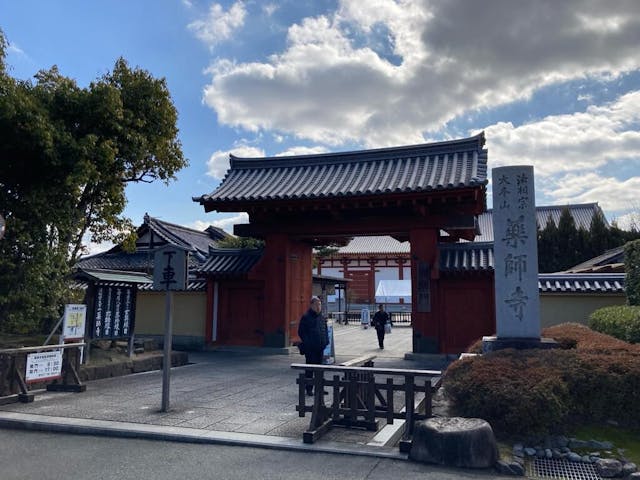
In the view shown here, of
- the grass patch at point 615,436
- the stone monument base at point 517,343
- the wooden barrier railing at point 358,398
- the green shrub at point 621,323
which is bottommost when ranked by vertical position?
the grass patch at point 615,436

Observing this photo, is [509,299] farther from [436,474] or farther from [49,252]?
[49,252]

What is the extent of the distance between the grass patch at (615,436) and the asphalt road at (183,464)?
1.66 meters

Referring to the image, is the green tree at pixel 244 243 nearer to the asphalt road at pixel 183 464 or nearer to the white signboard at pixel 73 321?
the white signboard at pixel 73 321

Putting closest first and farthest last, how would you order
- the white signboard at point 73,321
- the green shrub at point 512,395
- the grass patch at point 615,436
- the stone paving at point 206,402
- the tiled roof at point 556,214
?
the grass patch at point 615,436 < the green shrub at point 512,395 < the stone paving at point 206,402 < the white signboard at point 73,321 < the tiled roof at point 556,214

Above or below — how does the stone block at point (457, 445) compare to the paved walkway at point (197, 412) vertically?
above

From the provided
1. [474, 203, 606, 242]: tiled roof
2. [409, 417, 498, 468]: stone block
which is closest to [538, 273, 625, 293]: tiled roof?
[409, 417, 498, 468]: stone block

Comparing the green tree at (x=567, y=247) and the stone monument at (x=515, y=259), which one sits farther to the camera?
the green tree at (x=567, y=247)

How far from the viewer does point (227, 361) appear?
14.0m

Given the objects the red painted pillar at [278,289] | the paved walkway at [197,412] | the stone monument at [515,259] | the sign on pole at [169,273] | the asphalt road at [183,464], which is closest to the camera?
the asphalt road at [183,464]

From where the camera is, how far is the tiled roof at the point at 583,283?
531 inches

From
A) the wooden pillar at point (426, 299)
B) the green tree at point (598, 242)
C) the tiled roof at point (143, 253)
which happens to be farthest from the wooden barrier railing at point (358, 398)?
the green tree at point (598, 242)

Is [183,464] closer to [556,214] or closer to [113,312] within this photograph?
[113,312]

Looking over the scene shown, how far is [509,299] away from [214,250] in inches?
438

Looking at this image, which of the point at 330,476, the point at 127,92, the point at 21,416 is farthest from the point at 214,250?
the point at 330,476
